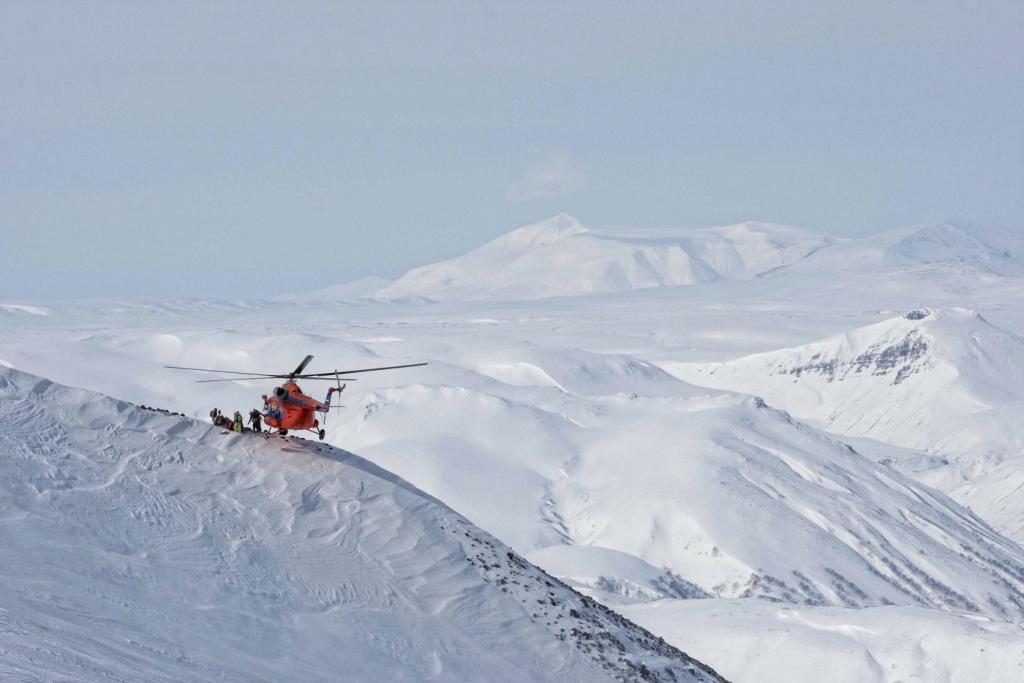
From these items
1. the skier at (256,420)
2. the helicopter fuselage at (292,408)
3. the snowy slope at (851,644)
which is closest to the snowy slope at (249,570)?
the skier at (256,420)

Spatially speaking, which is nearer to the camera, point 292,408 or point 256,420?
point 292,408

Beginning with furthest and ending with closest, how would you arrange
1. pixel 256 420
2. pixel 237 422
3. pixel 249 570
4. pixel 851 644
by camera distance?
pixel 851 644
pixel 256 420
pixel 237 422
pixel 249 570

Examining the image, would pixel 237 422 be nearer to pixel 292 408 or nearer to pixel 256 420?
pixel 256 420

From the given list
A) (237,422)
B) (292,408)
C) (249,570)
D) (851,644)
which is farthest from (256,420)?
(851,644)

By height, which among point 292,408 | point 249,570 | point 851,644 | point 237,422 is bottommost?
point 851,644

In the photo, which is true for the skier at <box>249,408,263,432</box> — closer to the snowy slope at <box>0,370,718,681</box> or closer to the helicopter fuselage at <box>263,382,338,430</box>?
the snowy slope at <box>0,370,718,681</box>

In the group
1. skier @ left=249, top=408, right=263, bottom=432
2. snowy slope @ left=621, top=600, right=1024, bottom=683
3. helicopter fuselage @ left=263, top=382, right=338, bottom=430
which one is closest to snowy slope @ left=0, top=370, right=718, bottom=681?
skier @ left=249, top=408, right=263, bottom=432

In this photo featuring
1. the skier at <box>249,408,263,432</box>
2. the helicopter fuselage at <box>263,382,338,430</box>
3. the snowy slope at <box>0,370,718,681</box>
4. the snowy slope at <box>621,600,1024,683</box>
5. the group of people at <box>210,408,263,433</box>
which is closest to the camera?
the snowy slope at <box>0,370,718,681</box>

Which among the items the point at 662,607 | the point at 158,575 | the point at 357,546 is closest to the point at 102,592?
the point at 158,575
